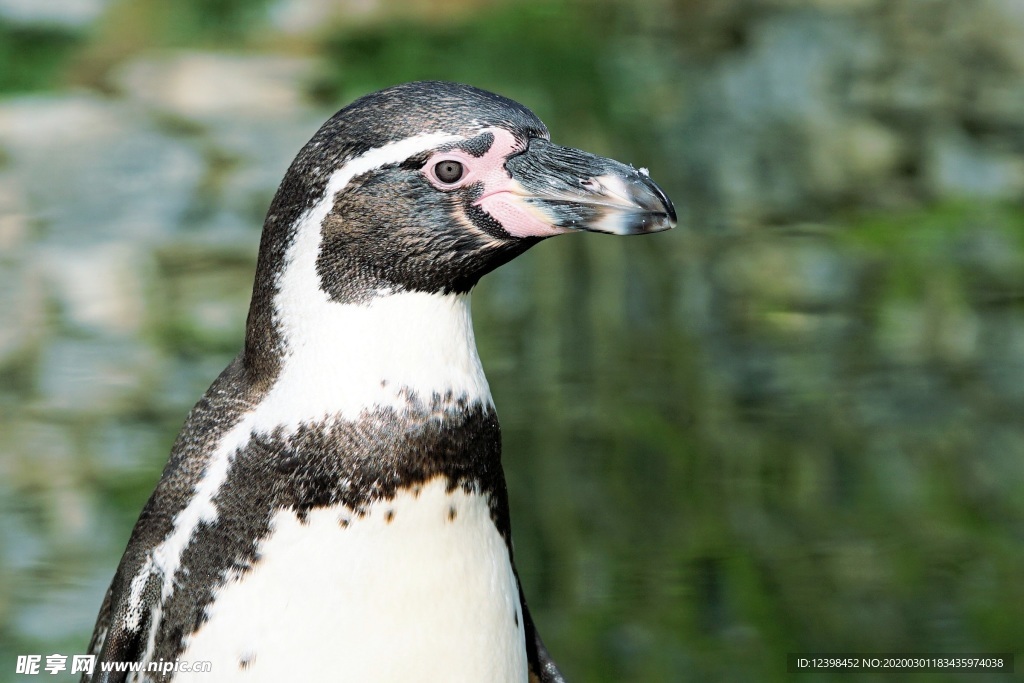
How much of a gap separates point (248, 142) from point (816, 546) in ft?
6.92

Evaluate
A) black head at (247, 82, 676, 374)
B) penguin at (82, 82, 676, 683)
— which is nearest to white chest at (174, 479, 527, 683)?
penguin at (82, 82, 676, 683)

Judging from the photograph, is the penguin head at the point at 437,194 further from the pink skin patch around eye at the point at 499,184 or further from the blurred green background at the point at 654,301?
the blurred green background at the point at 654,301

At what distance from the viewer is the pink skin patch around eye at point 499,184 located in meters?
→ 1.43

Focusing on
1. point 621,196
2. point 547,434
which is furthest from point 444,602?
point 547,434

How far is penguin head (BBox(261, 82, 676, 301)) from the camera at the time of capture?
1430 mm

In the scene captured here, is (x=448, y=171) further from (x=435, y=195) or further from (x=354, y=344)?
(x=354, y=344)

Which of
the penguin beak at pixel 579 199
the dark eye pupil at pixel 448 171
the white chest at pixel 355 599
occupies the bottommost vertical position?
the white chest at pixel 355 599

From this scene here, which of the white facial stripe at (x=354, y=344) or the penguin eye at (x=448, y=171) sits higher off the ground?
the penguin eye at (x=448, y=171)

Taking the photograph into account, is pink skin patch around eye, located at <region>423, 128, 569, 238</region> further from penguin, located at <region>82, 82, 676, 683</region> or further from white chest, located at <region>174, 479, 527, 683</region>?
white chest, located at <region>174, 479, 527, 683</region>

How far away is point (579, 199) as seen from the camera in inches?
56.2

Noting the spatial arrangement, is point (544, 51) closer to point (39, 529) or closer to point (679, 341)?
point (679, 341)

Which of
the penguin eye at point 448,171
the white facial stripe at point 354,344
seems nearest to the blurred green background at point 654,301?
the white facial stripe at point 354,344

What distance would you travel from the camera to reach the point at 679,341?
148 inches

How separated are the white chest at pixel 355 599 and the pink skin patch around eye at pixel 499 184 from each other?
33cm
